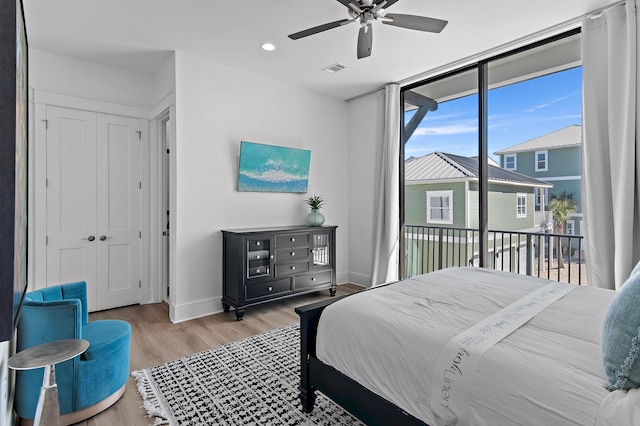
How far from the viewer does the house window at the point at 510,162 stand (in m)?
3.76

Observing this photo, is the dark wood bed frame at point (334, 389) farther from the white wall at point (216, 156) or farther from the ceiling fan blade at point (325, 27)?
the white wall at point (216, 156)

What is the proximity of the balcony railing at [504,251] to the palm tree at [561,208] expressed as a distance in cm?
17

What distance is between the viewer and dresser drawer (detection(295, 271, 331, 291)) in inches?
159

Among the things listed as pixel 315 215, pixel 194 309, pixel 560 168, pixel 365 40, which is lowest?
pixel 194 309

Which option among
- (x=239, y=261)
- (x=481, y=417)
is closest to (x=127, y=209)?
(x=239, y=261)

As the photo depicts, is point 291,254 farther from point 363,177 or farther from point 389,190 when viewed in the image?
point 363,177

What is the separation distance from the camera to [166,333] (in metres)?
3.18

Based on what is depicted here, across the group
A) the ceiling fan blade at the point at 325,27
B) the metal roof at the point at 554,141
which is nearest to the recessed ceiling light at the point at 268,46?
the ceiling fan blade at the point at 325,27

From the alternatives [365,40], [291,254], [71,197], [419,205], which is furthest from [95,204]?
[419,205]

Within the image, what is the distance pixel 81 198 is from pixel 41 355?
9.47ft

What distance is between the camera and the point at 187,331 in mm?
3225

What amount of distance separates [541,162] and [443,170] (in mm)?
1255

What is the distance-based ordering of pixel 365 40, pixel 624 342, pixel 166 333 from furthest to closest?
pixel 166 333
pixel 365 40
pixel 624 342

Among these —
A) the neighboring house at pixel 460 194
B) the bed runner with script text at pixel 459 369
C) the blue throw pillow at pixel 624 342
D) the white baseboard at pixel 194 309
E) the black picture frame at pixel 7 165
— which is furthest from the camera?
the neighboring house at pixel 460 194
